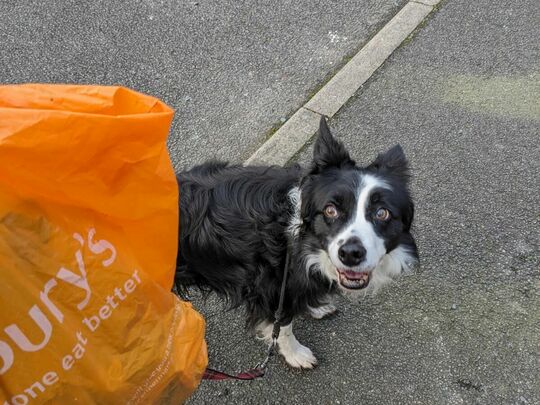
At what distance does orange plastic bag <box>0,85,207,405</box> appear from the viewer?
1.24m

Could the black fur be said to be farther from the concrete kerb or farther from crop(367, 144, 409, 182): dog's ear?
the concrete kerb

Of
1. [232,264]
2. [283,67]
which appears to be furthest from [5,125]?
[283,67]

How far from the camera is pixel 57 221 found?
1.34 meters

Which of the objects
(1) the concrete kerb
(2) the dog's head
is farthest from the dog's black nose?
(1) the concrete kerb

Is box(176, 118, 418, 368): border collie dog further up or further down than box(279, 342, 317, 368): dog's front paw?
further up

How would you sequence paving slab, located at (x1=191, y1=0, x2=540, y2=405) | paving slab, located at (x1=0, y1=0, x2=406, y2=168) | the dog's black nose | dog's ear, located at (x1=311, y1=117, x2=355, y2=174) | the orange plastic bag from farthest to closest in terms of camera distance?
paving slab, located at (x1=0, y1=0, x2=406, y2=168)
paving slab, located at (x1=191, y1=0, x2=540, y2=405)
dog's ear, located at (x1=311, y1=117, x2=355, y2=174)
the dog's black nose
the orange plastic bag

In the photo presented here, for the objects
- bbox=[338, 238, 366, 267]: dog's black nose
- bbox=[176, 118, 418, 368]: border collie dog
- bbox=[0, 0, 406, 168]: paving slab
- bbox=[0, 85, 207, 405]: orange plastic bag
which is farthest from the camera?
bbox=[0, 0, 406, 168]: paving slab

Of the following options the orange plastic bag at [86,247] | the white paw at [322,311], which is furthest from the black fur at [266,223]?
the orange plastic bag at [86,247]

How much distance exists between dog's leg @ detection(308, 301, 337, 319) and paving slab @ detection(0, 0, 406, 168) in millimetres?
1494

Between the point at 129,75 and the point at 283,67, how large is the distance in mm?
1526

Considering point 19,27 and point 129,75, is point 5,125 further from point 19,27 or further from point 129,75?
point 19,27

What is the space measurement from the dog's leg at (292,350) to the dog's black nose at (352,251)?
83 cm

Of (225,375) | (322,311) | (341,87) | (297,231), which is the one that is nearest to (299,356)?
(322,311)

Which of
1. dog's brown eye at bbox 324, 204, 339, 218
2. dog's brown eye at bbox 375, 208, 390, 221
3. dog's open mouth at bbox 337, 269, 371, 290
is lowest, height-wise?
dog's open mouth at bbox 337, 269, 371, 290
